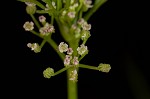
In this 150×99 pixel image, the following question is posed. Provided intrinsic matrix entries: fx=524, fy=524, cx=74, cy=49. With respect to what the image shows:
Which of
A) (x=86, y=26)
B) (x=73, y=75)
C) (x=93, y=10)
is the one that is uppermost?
(x=93, y=10)

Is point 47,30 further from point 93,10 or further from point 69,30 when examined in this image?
point 93,10

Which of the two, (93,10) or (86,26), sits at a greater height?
(93,10)

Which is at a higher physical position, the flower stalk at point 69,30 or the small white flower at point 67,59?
the flower stalk at point 69,30

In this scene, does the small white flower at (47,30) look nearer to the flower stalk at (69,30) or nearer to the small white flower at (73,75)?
the flower stalk at (69,30)

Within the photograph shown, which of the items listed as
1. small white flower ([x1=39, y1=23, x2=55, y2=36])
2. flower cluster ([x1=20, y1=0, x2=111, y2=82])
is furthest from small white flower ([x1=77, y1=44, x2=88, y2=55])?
small white flower ([x1=39, y1=23, x2=55, y2=36])

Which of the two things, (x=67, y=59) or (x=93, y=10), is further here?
(x=93, y=10)

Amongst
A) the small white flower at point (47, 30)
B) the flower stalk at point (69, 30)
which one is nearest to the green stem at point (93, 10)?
the flower stalk at point (69, 30)

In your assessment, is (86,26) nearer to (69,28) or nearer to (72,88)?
(69,28)

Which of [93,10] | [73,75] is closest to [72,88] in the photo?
[73,75]

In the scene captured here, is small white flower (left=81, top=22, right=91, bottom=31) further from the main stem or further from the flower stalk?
the main stem

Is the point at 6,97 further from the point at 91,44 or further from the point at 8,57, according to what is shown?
the point at 91,44

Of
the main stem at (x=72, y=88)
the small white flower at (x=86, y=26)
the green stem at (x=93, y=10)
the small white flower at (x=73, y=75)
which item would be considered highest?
the green stem at (x=93, y=10)
